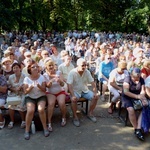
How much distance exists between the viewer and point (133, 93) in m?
4.66

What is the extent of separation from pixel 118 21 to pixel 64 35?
38.8ft

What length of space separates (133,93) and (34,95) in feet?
6.43

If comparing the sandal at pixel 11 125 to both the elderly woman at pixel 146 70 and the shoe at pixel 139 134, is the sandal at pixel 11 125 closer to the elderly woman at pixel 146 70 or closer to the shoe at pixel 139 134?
the shoe at pixel 139 134

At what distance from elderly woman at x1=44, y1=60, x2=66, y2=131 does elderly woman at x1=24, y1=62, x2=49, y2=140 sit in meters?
0.16

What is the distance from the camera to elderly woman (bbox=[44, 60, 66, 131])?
454 centimetres

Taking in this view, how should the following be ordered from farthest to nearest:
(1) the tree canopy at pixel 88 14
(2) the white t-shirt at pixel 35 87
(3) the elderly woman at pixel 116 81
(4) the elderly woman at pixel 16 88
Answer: (1) the tree canopy at pixel 88 14, (3) the elderly woman at pixel 116 81, (4) the elderly woman at pixel 16 88, (2) the white t-shirt at pixel 35 87

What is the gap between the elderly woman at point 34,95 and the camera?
4.26 m

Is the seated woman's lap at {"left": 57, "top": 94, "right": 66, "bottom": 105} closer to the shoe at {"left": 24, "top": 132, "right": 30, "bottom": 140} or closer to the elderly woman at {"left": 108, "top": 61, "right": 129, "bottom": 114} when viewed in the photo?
the shoe at {"left": 24, "top": 132, "right": 30, "bottom": 140}

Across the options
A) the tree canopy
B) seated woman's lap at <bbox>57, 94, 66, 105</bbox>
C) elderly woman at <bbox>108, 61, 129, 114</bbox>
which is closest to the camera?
seated woman's lap at <bbox>57, 94, 66, 105</bbox>

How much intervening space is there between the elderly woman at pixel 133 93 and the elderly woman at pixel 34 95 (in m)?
1.61

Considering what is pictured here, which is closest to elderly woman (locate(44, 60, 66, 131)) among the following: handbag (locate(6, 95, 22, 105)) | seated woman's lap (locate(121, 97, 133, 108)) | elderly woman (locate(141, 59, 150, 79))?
handbag (locate(6, 95, 22, 105))

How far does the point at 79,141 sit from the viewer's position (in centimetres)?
420

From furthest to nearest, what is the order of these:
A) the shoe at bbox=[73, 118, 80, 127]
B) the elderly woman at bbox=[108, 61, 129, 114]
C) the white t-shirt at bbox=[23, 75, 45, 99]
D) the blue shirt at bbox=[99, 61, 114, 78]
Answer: the blue shirt at bbox=[99, 61, 114, 78] < the elderly woman at bbox=[108, 61, 129, 114] < the shoe at bbox=[73, 118, 80, 127] < the white t-shirt at bbox=[23, 75, 45, 99]

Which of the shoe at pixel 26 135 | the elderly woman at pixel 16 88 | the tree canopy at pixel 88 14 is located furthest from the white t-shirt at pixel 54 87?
the tree canopy at pixel 88 14
